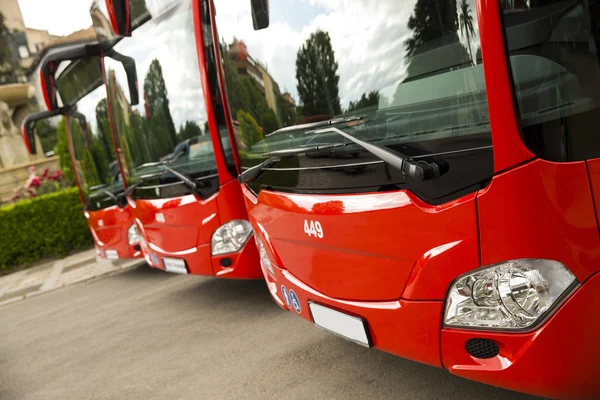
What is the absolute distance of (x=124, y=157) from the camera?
518 centimetres

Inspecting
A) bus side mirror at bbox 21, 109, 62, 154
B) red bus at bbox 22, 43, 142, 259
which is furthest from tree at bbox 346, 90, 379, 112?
bus side mirror at bbox 21, 109, 62, 154

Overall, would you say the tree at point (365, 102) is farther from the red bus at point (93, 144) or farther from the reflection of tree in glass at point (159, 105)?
the red bus at point (93, 144)

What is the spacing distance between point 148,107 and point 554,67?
135 inches

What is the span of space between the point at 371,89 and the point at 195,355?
8.36ft

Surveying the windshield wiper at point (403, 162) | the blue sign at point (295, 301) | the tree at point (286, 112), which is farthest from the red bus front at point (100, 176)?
the windshield wiper at point (403, 162)

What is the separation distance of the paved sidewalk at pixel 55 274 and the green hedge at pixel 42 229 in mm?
344

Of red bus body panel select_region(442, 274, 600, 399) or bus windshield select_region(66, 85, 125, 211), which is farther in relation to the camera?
bus windshield select_region(66, 85, 125, 211)

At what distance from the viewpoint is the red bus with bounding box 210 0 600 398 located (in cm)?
177

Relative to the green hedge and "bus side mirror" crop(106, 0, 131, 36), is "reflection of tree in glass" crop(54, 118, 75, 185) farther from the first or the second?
"bus side mirror" crop(106, 0, 131, 36)

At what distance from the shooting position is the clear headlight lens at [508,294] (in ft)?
6.04

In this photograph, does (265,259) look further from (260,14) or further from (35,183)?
(35,183)

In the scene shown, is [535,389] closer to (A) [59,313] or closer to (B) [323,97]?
(B) [323,97]

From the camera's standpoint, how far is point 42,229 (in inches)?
389

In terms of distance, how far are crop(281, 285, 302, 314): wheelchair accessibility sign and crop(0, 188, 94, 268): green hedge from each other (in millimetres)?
8186
